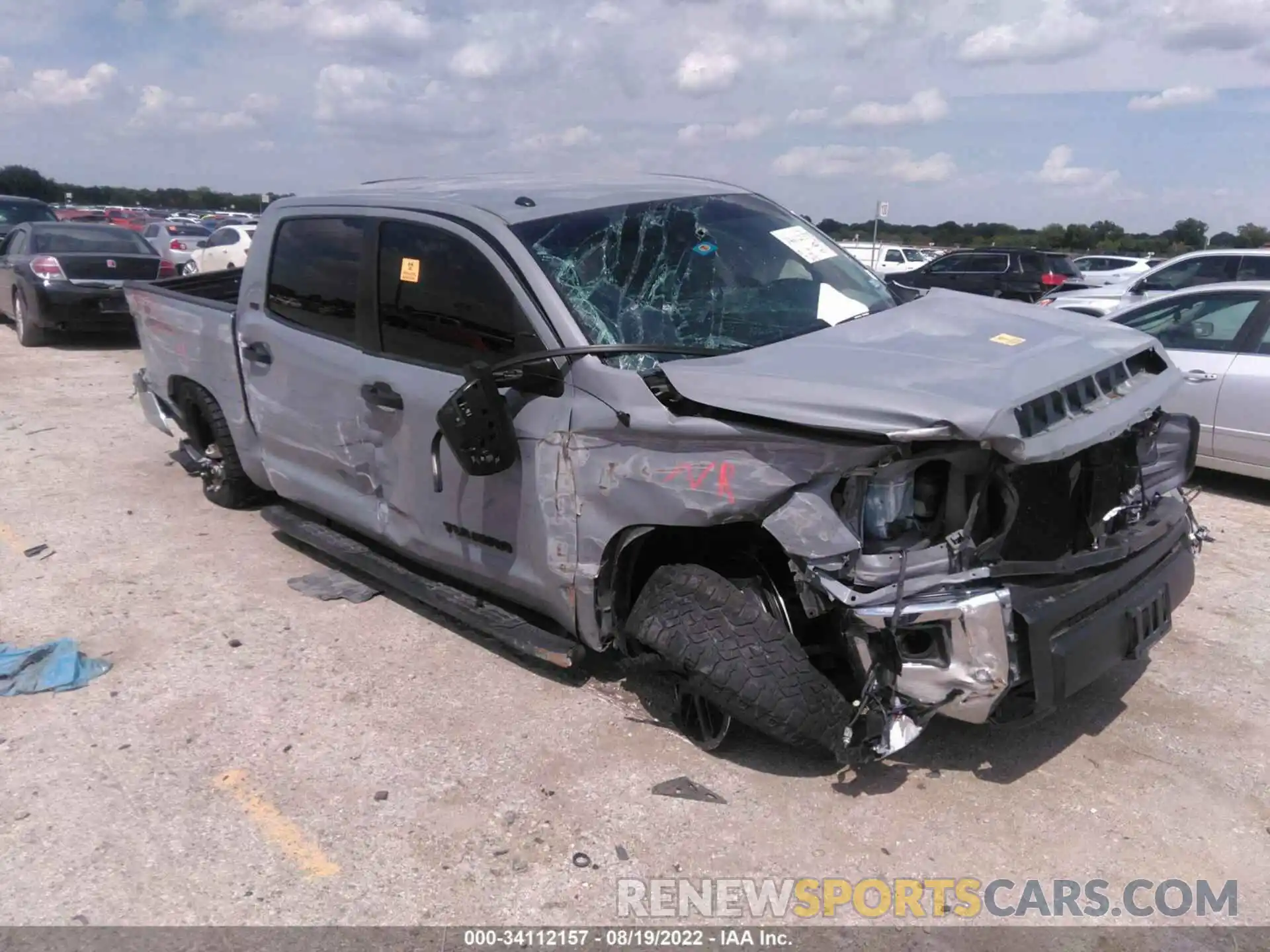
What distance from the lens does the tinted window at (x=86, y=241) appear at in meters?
12.8

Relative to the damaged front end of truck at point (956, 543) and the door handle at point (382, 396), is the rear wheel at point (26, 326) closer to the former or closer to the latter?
the door handle at point (382, 396)

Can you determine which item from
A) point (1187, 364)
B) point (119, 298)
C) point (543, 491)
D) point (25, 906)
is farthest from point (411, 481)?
point (119, 298)

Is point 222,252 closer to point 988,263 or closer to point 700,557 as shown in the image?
point 988,263

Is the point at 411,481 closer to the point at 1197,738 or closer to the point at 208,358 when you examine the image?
the point at 208,358

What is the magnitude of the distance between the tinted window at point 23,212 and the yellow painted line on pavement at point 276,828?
611 inches

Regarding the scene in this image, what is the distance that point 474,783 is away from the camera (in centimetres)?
347

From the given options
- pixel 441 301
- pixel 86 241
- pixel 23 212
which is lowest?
pixel 441 301

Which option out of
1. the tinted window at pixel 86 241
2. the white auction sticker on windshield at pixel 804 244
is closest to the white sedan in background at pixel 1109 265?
the tinted window at pixel 86 241

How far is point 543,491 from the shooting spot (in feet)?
12.0

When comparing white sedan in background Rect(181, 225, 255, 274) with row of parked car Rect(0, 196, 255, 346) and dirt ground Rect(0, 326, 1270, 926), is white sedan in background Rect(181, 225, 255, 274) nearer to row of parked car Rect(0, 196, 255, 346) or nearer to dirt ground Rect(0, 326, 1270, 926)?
row of parked car Rect(0, 196, 255, 346)

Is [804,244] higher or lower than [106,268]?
higher

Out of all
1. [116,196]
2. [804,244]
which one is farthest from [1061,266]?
[116,196]

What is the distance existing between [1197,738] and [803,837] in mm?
1621

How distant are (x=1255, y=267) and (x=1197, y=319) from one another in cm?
601
